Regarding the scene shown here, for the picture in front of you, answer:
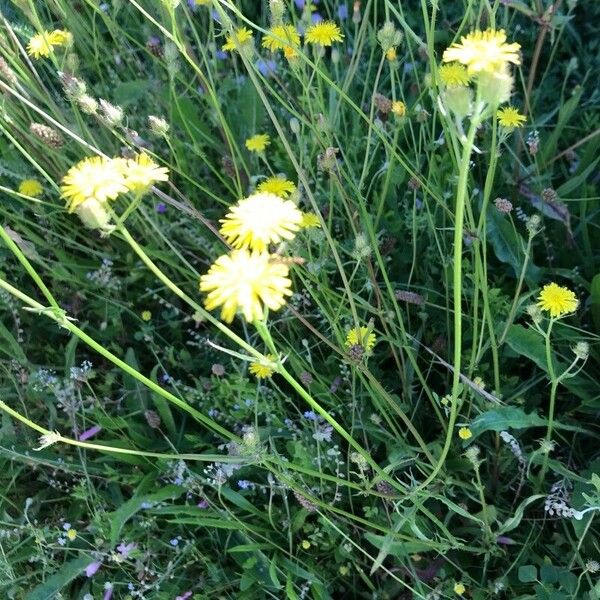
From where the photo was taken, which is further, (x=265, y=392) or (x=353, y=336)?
(x=265, y=392)

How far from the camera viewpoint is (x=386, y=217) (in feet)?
3.76

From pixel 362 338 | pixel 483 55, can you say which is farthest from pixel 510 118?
pixel 483 55

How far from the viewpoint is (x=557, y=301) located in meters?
0.84

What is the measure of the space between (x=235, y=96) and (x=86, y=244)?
0.44 metres

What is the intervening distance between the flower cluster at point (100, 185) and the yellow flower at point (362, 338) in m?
0.29

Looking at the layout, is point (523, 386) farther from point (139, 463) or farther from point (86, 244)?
point (86, 244)

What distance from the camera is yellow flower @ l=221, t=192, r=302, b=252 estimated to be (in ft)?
1.82

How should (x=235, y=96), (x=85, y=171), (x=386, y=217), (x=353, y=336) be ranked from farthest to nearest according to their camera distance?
1. (x=235, y=96)
2. (x=386, y=217)
3. (x=353, y=336)
4. (x=85, y=171)

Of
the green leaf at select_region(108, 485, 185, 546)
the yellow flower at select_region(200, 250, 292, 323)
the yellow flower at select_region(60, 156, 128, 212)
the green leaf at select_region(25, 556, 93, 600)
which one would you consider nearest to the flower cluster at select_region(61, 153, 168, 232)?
the yellow flower at select_region(60, 156, 128, 212)

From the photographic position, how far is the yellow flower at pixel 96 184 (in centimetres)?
61

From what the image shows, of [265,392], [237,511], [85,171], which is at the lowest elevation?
[237,511]

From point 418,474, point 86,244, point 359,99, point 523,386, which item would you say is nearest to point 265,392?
point 418,474

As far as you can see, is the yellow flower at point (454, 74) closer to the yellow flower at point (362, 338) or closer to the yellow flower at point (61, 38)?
the yellow flower at point (362, 338)

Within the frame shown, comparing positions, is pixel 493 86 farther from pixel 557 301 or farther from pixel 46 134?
pixel 46 134
